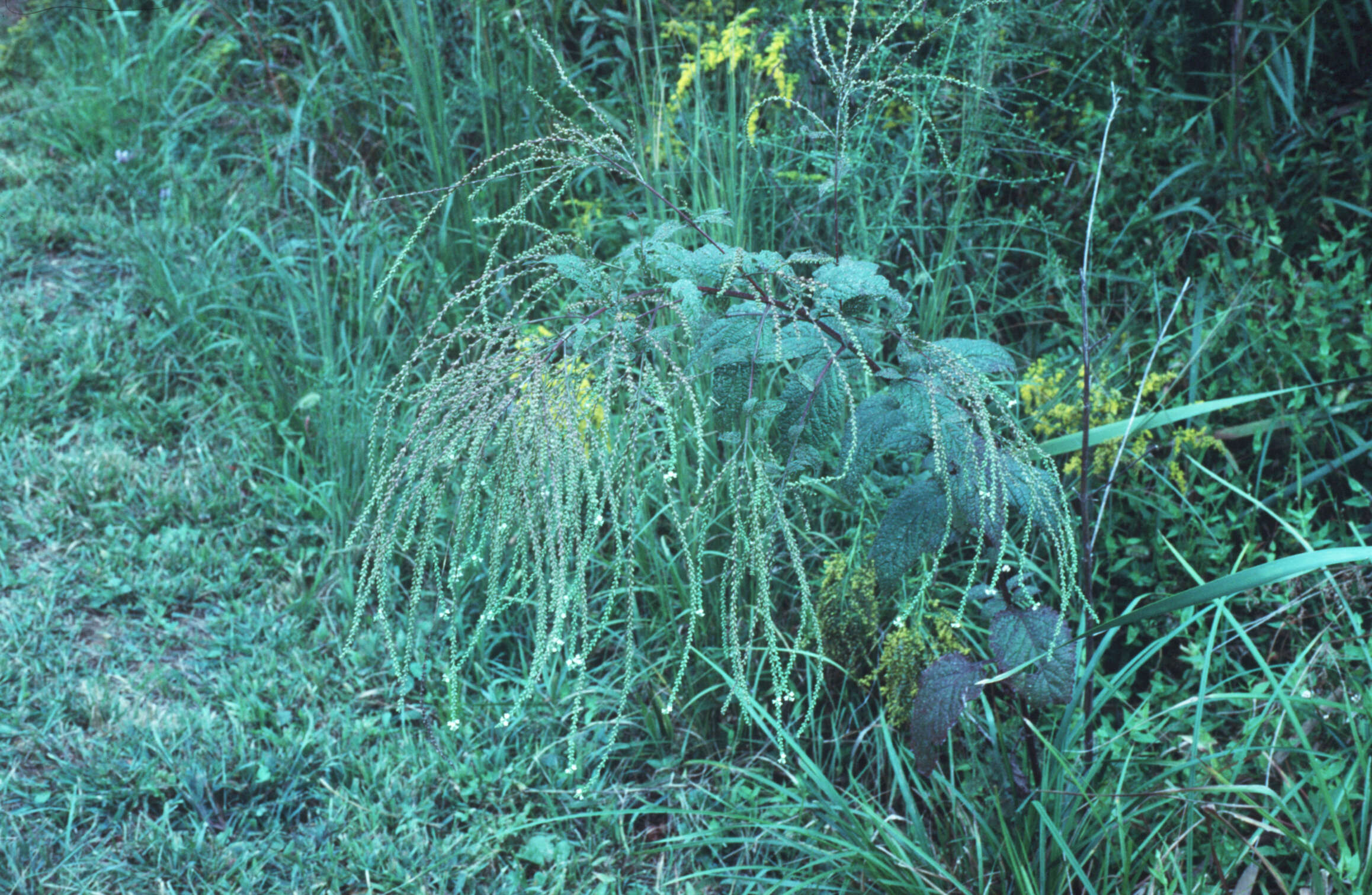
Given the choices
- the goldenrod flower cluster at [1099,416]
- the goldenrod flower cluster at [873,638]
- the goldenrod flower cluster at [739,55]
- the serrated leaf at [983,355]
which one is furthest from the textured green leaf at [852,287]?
the goldenrod flower cluster at [739,55]

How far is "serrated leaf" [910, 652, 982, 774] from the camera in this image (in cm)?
169

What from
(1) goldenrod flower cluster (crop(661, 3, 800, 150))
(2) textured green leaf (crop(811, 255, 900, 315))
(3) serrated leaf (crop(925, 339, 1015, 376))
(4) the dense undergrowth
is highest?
(1) goldenrod flower cluster (crop(661, 3, 800, 150))

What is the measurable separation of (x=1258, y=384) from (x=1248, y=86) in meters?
0.87

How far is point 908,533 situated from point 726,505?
3.16 ft

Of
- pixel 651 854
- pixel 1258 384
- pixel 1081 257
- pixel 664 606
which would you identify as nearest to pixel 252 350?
pixel 664 606

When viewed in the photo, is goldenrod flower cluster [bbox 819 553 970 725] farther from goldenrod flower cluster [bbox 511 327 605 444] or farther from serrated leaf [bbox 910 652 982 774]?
goldenrod flower cluster [bbox 511 327 605 444]

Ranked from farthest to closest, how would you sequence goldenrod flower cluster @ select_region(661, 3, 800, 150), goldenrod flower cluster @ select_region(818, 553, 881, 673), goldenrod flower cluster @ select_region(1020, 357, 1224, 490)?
goldenrod flower cluster @ select_region(661, 3, 800, 150) < goldenrod flower cluster @ select_region(1020, 357, 1224, 490) < goldenrod flower cluster @ select_region(818, 553, 881, 673)

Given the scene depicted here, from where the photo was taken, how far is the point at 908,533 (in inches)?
64.9

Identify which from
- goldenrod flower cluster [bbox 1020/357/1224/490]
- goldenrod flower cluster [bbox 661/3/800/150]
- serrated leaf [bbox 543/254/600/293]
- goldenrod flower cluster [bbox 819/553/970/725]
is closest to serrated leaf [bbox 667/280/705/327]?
serrated leaf [bbox 543/254/600/293]

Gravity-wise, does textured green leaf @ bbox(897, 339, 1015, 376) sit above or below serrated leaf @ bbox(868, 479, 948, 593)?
above

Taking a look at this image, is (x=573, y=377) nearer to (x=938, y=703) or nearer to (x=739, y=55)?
(x=938, y=703)

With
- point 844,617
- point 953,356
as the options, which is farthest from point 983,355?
point 844,617

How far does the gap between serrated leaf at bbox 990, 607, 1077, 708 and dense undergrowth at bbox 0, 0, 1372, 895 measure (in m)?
0.03

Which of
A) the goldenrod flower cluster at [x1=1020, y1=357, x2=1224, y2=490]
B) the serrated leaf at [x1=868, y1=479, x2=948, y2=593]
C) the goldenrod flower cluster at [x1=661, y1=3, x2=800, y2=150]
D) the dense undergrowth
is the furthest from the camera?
the goldenrod flower cluster at [x1=661, y1=3, x2=800, y2=150]
